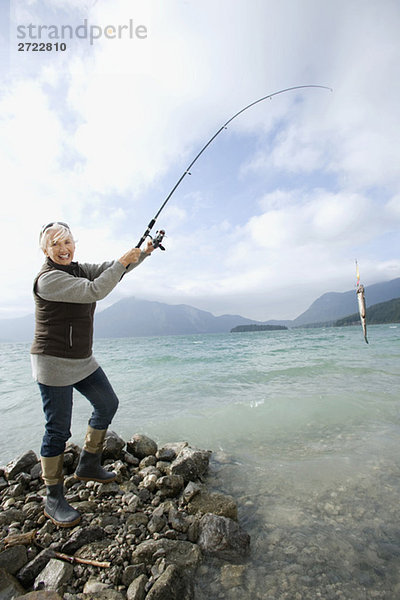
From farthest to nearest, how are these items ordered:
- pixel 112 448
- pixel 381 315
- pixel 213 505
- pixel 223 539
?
pixel 381 315
pixel 112 448
pixel 213 505
pixel 223 539

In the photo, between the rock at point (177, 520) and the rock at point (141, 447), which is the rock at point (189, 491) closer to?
the rock at point (177, 520)

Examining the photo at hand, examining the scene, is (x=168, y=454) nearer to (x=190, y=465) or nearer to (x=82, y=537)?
(x=190, y=465)

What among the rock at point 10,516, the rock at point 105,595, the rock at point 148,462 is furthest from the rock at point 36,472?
the rock at point 105,595

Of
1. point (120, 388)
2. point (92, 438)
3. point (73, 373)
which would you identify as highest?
point (73, 373)

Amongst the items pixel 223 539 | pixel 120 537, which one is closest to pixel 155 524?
pixel 120 537

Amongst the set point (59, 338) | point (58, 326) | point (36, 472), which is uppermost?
point (58, 326)

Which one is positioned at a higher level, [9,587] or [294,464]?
[9,587]

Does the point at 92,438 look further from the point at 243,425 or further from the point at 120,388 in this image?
the point at 120,388

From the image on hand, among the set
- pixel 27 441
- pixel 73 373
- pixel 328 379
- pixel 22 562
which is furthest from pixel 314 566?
pixel 328 379

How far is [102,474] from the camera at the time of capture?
3.40m

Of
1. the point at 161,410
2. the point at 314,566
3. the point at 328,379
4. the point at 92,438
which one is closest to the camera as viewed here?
the point at 314,566

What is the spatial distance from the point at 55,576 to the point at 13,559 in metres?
0.42

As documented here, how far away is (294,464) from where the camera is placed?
396cm

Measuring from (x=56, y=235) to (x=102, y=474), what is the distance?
9.26 feet
